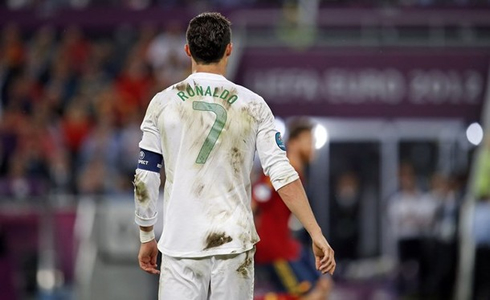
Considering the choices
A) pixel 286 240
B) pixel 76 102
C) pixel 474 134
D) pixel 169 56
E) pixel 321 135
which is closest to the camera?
pixel 286 240

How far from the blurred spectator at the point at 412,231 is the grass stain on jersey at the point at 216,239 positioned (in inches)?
438

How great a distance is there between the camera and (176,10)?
20250 millimetres

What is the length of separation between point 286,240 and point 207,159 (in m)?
4.40

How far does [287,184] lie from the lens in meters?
6.06

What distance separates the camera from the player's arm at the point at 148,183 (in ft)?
20.0

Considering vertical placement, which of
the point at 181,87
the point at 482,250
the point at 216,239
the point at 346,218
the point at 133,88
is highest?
the point at 133,88

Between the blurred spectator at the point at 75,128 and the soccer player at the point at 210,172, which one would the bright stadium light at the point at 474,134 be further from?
the soccer player at the point at 210,172

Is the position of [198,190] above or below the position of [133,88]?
below

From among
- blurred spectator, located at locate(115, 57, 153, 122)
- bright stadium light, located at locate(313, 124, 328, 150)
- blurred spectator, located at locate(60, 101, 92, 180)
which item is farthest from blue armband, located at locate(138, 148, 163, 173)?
blurred spectator, located at locate(115, 57, 153, 122)

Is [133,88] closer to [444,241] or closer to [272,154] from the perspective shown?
[444,241]

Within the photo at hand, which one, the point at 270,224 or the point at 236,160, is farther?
the point at 270,224

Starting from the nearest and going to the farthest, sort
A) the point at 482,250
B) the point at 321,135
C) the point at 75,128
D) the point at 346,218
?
1. the point at 482,250
2. the point at 321,135
3. the point at 346,218
4. the point at 75,128

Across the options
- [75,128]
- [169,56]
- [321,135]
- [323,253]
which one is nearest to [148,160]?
[323,253]

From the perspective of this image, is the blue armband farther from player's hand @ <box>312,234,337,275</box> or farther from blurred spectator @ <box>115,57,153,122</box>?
blurred spectator @ <box>115,57,153,122</box>
